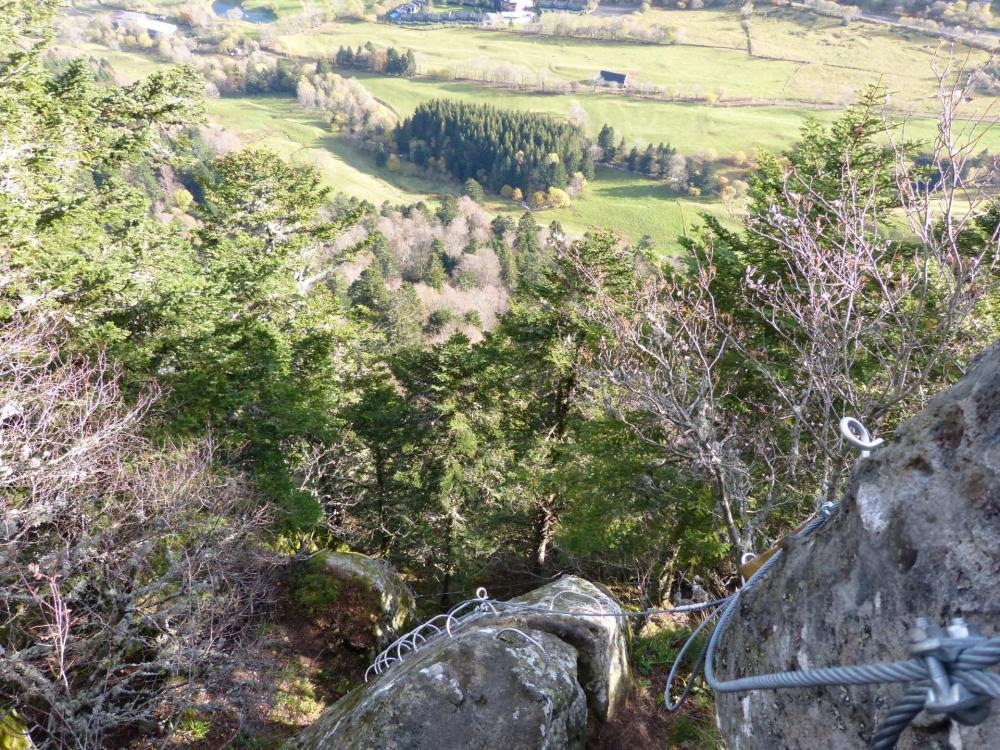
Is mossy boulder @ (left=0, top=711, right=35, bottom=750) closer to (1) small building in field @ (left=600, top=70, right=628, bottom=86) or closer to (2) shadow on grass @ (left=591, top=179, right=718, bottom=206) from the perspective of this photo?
(2) shadow on grass @ (left=591, top=179, right=718, bottom=206)

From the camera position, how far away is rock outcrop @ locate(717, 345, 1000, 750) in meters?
1.80

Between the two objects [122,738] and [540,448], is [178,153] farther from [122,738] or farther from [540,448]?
[122,738]

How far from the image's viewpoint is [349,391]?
18375 millimetres

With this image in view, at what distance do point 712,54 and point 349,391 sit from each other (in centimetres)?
15830

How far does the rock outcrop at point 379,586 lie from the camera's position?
12508mm

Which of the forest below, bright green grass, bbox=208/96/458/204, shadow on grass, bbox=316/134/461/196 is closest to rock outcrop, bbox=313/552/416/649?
the forest below

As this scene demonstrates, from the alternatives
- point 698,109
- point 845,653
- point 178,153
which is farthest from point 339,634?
point 698,109

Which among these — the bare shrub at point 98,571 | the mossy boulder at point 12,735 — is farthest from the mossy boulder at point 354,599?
the mossy boulder at point 12,735

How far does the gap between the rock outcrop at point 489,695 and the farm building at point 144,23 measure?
205 meters

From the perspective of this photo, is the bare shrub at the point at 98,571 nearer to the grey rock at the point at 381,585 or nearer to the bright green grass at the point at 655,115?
the grey rock at the point at 381,585

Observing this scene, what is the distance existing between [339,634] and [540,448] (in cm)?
665

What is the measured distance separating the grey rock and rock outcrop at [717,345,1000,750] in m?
11.3

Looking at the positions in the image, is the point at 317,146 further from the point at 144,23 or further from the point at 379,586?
the point at 144,23

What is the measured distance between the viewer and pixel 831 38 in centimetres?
13425
